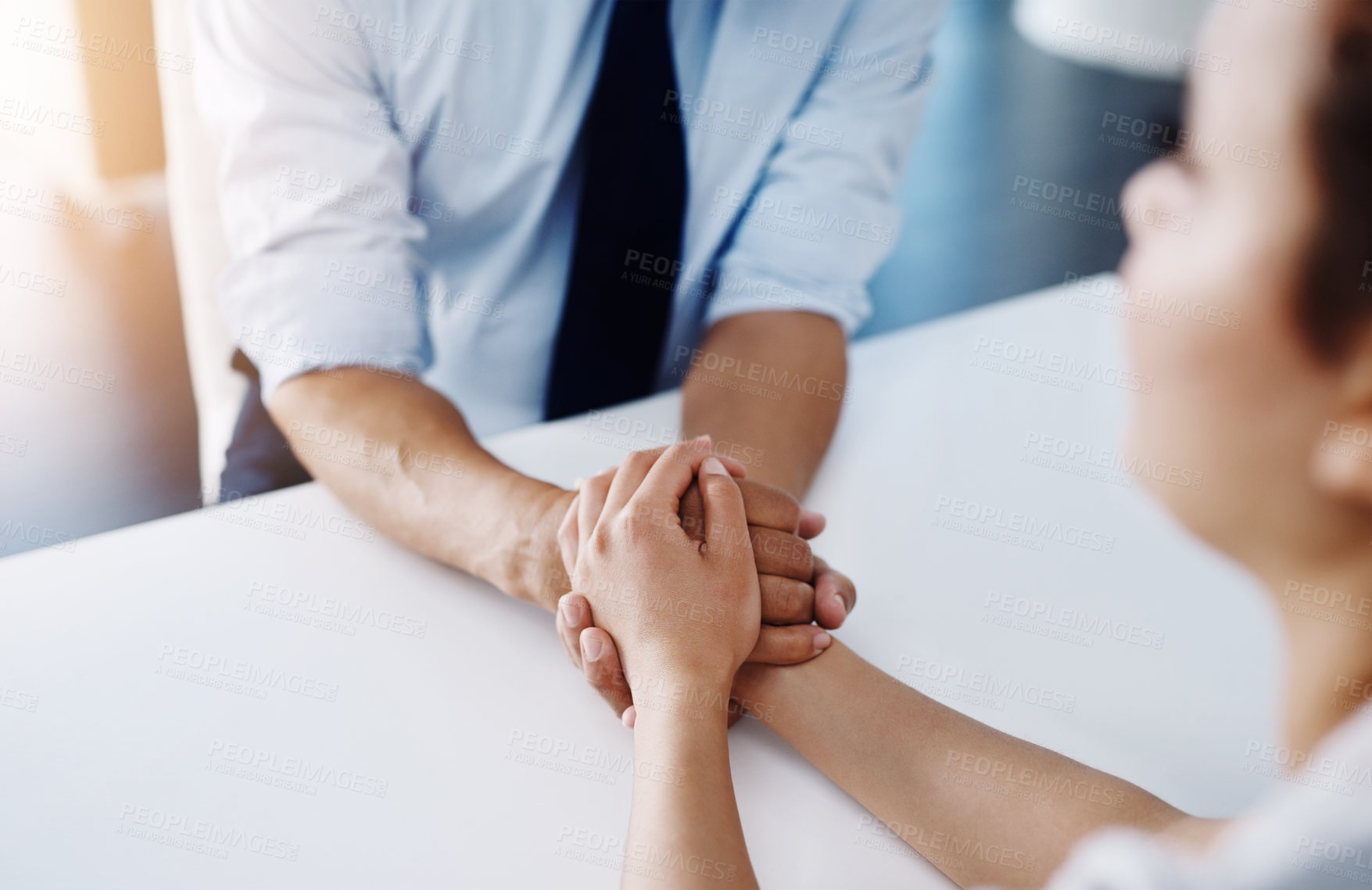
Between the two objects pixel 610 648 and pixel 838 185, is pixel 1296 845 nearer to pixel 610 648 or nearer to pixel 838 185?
pixel 610 648

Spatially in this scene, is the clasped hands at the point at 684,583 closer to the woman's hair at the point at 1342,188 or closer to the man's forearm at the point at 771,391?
the man's forearm at the point at 771,391

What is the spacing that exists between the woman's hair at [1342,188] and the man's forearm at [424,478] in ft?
2.07

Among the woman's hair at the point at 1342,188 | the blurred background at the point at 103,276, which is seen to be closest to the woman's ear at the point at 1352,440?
the woman's hair at the point at 1342,188

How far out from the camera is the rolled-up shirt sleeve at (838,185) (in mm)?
1350

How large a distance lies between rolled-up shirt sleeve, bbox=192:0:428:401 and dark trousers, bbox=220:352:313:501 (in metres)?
0.36

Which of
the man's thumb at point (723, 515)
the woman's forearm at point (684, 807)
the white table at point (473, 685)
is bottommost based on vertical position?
the white table at point (473, 685)

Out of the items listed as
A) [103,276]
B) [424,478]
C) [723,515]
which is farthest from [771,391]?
[103,276]

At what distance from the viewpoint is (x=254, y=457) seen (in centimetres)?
154

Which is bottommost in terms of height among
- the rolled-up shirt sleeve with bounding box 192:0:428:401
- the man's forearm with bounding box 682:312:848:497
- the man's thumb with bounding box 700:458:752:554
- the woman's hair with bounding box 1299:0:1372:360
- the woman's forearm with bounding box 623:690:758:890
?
the woman's forearm with bounding box 623:690:758:890

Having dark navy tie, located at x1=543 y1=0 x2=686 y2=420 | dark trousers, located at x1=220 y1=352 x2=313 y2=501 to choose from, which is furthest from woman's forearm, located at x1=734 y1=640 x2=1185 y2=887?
dark trousers, located at x1=220 y1=352 x2=313 y2=501

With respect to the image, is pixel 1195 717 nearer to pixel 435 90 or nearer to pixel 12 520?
pixel 435 90

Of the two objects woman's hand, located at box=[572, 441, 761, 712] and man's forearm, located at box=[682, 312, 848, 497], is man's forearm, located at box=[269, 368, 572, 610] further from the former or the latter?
man's forearm, located at box=[682, 312, 848, 497]

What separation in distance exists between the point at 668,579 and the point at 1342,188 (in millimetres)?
573

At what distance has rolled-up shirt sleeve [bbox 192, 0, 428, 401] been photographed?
1141 mm
